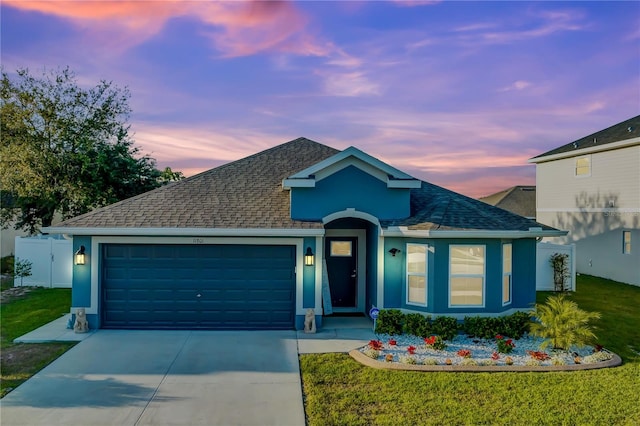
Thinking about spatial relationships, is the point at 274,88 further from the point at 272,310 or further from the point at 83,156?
the point at 83,156

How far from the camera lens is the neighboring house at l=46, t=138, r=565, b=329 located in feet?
32.5

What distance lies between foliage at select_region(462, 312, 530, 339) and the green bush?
37.1 inches

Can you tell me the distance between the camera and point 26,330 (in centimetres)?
995

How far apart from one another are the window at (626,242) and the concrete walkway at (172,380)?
14827 mm

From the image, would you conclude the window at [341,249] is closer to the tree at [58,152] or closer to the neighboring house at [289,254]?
the neighboring house at [289,254]

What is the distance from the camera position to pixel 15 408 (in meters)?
6.12

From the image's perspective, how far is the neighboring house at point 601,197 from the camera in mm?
17578

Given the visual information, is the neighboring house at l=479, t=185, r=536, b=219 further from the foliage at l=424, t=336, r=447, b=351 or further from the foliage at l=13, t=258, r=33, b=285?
the foliage at l=13, t=258, r=33, b=285

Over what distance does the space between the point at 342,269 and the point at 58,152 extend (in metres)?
16.0

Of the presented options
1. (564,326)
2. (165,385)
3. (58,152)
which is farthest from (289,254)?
(58,152)

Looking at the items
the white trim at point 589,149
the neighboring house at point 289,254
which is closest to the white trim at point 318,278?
the neighboring house at point 289,254

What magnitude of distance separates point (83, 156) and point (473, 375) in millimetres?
18768

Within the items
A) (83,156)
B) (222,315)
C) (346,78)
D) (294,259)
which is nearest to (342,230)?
(294,259)

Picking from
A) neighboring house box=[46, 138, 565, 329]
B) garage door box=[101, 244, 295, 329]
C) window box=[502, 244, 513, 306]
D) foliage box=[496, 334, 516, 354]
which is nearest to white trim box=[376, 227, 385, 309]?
neighboring house box=[46, 138, 565, 329]
